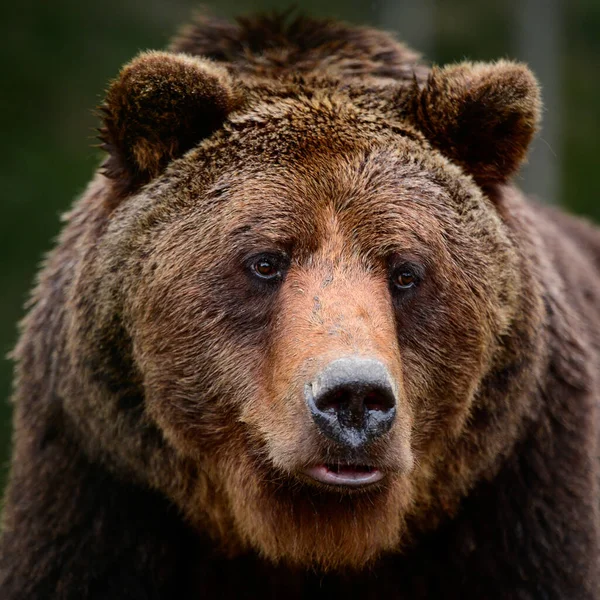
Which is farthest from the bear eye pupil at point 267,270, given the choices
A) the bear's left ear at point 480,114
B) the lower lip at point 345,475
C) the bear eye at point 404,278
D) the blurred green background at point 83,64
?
the blurred green background at point 83,64

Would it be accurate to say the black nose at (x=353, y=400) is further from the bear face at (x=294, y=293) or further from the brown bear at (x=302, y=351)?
the bear face at (x=294, y=293)

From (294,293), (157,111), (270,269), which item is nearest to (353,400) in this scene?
(294,293)

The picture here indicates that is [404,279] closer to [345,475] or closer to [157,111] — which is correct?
[345,475]

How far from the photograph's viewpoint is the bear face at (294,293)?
15.0ft

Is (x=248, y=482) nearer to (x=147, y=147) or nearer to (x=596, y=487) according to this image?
(x=147, y=147)

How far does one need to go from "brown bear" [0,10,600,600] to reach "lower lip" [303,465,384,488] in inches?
0.6

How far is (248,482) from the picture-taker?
477 centimetres

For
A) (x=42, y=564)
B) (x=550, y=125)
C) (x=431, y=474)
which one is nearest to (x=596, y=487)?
(x=431, y=474)

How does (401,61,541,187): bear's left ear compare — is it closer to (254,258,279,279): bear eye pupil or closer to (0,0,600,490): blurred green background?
(254,258,279,279): bear eye pupil

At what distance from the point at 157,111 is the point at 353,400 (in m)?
1.67

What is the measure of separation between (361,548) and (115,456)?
1.21 m

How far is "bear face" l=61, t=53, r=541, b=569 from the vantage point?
4562mm

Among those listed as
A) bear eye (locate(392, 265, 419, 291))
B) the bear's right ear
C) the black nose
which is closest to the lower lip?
the black nose

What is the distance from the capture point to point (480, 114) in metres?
5.04
